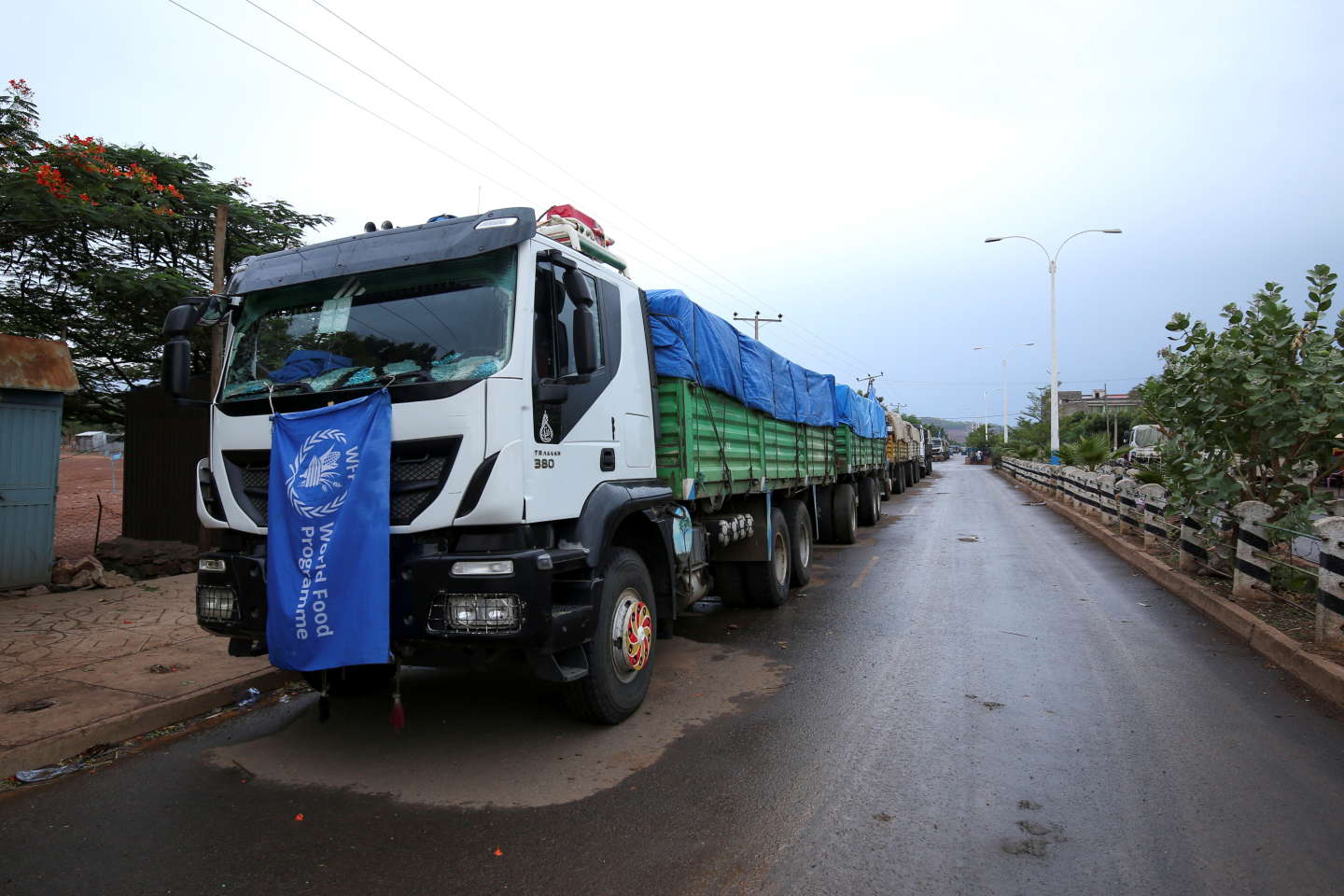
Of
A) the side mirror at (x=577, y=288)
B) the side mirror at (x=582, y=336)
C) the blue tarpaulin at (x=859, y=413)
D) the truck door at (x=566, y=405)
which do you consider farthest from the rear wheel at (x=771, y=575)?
the blue tarpaulin at (x=859, y=413)

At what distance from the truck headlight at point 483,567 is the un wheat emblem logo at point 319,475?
27.6 inches

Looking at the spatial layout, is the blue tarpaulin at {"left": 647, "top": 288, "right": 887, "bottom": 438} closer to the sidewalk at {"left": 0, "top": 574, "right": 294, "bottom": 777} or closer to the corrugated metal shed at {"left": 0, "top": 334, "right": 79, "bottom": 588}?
the sidewalk at {"left": 0, "top": 574, "right": 294, "bottom": 777}

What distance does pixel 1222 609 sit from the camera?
7207 millimetres

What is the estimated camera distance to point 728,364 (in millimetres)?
6797

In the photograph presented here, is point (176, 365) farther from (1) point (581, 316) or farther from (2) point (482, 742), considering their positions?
(2) point (482, 742)

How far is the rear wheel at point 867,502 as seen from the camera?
16320 mm

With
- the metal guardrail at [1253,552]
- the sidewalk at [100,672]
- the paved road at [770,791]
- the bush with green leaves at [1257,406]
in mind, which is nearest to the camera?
the paved road at [770,791]

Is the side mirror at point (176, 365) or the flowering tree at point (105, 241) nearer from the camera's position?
the side mirror at point (176, 365)

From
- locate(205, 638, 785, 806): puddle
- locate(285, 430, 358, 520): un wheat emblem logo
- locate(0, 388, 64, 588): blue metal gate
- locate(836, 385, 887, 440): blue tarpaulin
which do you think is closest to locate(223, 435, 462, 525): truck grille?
locate(285, 430, 358, 520): un wheat emblem logo

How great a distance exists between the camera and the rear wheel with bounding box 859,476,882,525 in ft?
53.5

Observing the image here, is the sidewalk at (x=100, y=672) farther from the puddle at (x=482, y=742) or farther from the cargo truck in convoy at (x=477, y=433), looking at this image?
the cargo truck in convoy at (x=477, y=433)

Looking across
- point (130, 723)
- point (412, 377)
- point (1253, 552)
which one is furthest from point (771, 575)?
point (130, 723)

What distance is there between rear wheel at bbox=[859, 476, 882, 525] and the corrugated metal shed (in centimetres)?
1306

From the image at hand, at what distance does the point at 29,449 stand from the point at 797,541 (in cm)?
829
